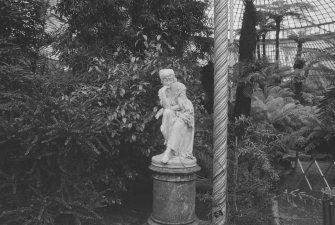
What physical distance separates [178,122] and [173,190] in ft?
2.71

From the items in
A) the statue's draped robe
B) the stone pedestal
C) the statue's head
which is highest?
the statue's head

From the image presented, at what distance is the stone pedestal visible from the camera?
4.49 metres

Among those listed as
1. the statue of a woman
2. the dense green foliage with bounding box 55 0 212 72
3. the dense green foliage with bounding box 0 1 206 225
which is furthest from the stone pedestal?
the dense green foliage with bounding box 55 0 212 72

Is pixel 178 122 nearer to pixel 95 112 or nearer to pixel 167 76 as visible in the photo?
pixel 167 76

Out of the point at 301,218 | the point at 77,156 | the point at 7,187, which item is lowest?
the point at 301,218

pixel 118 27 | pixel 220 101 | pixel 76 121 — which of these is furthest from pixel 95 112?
pixel 118 27

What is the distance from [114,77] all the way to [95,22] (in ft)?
5.13

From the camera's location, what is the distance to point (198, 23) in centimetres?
749

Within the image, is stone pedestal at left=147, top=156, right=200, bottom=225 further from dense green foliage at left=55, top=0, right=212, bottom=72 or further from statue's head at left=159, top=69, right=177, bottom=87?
dense green foliage at left=55, top=0, right=212, bottom=72

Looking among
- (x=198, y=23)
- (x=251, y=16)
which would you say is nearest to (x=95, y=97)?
(x=198, y=23)

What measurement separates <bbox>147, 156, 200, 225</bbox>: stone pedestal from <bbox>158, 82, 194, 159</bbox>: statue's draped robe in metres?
0.16

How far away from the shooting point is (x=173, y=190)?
14.8 feet

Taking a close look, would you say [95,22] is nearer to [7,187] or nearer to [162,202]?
[7,187]

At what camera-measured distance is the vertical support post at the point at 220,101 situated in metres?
4.77
